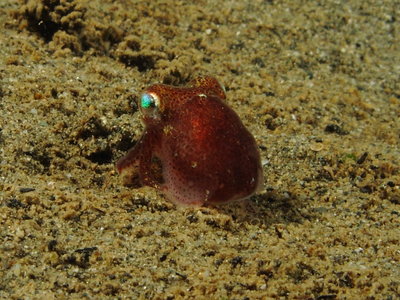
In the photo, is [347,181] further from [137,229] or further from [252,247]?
[137,229]

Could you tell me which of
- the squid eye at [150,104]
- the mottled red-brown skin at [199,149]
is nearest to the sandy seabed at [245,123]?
the mottled red-brown skin at [199,149]

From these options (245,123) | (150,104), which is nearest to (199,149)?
(150,104)

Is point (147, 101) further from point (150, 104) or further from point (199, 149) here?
point (199, 149)

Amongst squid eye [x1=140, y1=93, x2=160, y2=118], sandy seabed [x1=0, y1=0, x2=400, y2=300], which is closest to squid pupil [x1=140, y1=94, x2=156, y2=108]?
squid eye [x1=140, y1=93, x2=160, y2=118]

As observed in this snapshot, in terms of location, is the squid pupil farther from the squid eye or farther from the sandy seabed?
the sandy seabed

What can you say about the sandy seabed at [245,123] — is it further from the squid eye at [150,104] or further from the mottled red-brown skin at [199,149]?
the squid eye at [150,104]

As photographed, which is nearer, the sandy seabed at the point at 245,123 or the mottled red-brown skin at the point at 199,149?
the sandy seabed at the point at 245,123
